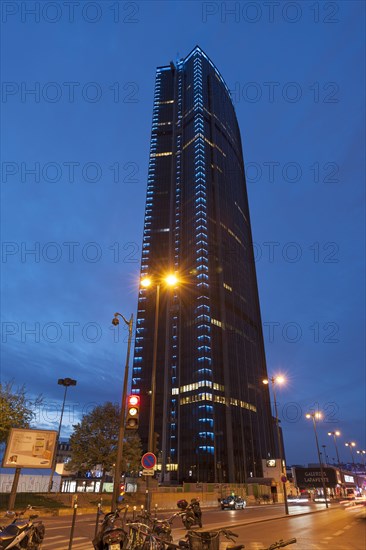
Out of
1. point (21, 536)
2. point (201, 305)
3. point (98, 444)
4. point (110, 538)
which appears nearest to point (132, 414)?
point (21, 536)

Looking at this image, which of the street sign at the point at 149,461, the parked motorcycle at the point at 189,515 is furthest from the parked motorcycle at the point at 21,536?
the street sign at the point at 149,461

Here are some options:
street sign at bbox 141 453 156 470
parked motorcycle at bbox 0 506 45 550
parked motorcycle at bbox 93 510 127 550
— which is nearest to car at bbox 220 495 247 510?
street sign at bbox 141 453 156 470

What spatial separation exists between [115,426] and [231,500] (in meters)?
16.2

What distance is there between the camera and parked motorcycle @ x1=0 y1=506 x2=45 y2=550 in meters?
7.72

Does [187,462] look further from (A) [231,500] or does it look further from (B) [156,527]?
(B) [156,527]

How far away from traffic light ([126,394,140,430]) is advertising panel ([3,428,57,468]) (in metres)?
11.1

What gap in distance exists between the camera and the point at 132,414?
13.3 meters

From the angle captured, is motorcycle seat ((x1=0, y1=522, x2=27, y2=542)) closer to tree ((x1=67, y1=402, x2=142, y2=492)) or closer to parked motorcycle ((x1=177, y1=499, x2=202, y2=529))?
parked motorcycle ((x1=177, y1=499, x2=202, y2=529))

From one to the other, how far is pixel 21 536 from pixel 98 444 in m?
37.8

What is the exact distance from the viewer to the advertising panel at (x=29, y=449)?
2027cm

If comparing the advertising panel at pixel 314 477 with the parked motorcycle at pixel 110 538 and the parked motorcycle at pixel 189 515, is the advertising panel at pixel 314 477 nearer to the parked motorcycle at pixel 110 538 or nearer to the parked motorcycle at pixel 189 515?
the parked motorcycle at pixel 189 515

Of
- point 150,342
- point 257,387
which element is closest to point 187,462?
point 257,387

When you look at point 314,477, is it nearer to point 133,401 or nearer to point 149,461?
point 149,461

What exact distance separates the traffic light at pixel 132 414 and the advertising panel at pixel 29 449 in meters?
11.1
